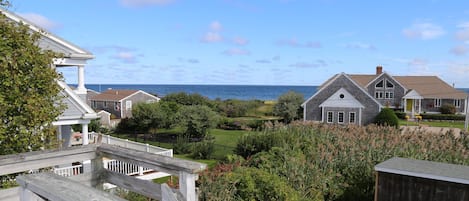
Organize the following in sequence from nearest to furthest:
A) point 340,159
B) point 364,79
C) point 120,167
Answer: point 340,159
point 120,167
point 364,79

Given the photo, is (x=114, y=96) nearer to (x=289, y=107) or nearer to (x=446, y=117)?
(x=289, y=107)

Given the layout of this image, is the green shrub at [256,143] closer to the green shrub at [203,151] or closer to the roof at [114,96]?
the green shrub at [203,151]

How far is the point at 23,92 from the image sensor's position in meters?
4.10

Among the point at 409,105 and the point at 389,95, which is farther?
the point at 389,95

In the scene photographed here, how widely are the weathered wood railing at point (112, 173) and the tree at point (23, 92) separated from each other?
1.46 metres

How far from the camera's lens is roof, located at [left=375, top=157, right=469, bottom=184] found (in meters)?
5.59

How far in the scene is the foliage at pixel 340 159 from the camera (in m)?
7.52

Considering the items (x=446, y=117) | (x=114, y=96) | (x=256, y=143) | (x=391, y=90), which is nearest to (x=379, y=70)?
(x=391, y=90)

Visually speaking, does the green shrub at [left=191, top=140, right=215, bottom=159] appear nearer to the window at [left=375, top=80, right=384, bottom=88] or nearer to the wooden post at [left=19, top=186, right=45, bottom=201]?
the wooden post at [left=19, top=186, right=45, bottom=201]

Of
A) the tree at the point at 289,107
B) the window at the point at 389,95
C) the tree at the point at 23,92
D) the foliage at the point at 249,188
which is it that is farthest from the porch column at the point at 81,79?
the window at the point at 389,95

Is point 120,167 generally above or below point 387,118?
below

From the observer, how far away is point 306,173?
25.1ft

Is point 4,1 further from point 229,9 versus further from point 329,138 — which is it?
point 229,9

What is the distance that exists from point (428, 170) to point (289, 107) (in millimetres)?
23406
